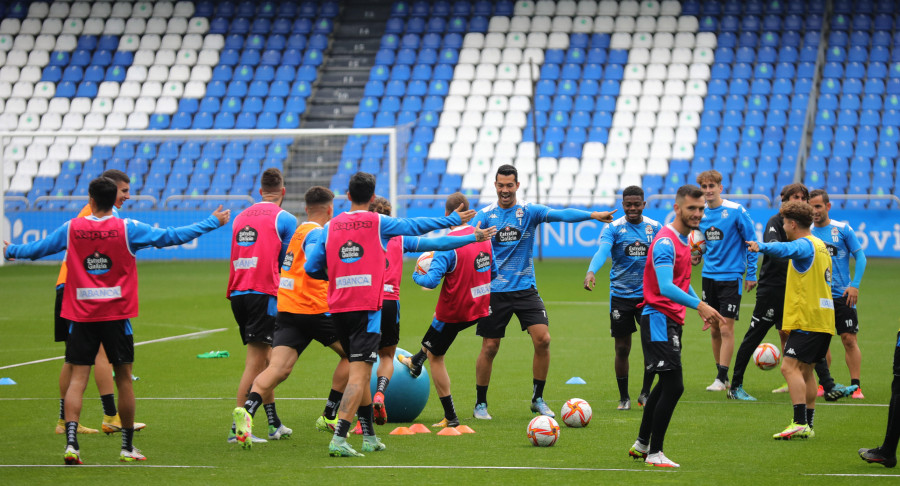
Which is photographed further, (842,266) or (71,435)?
(842,266)

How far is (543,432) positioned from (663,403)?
43.4 inches

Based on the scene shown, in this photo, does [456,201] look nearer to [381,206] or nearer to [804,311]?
[381,206]

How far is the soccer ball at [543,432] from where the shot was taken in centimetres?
723

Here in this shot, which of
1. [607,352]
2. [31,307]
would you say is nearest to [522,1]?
[31,307]

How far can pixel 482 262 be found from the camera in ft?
27.1

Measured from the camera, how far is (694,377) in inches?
421

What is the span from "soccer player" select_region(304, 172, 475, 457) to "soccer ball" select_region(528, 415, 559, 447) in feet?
3.80

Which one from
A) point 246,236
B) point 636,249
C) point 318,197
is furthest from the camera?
point 636,249

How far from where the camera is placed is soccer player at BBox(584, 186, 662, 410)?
29.4 feet

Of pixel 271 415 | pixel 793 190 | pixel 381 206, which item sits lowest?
pixel 271 415

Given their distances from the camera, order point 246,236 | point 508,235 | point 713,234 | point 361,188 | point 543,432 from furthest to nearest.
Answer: point 713,234
point 508,235
point 246,236
point 543,432
point 361,188

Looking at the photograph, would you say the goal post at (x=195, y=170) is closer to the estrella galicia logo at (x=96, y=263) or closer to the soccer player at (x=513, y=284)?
the soccer player at (x=513, y=284)

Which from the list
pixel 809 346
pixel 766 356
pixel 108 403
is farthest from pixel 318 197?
pixel 766 356

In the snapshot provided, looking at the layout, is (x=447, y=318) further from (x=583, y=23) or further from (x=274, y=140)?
(x=583, y=23)
